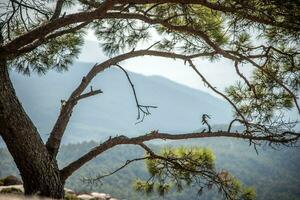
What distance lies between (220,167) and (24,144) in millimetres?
56315

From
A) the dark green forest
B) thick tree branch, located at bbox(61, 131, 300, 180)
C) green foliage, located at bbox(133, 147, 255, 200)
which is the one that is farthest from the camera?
the dark green forest

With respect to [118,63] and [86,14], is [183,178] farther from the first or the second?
[86,14]

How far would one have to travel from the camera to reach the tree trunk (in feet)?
7.38

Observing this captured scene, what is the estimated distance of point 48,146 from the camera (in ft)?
8.75

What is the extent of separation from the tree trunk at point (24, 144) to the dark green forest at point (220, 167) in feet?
99.7

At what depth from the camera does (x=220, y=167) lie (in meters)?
56.5

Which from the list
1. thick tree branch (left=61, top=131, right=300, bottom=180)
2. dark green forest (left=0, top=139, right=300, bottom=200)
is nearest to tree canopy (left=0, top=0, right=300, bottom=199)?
thick tree branch (left=61, top=131, right=300, bottom=180)

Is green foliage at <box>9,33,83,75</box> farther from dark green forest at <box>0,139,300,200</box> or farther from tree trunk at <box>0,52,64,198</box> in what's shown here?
dark green forest at <box>0,139,300,200</box>

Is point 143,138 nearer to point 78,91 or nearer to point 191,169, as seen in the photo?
point 191,169

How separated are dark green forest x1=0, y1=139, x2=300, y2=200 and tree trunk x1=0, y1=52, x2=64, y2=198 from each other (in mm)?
30403

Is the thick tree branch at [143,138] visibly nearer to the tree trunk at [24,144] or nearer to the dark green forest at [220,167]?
the tree trunk at [24,144]

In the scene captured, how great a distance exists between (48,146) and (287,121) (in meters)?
1.68

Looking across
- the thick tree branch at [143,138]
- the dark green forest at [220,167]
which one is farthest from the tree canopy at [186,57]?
the dark green forest at [220,167]

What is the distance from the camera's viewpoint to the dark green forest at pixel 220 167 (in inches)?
2052
